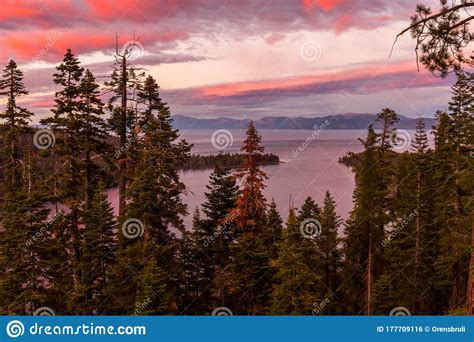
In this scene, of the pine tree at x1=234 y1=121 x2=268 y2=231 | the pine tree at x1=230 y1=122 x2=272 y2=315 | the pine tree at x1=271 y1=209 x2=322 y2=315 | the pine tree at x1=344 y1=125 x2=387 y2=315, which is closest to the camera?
the pine tree at x1=271 y1=209 x2=322 y2=315

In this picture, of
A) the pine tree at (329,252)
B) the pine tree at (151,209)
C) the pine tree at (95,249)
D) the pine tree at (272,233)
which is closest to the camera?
the pine tree at (151,209)

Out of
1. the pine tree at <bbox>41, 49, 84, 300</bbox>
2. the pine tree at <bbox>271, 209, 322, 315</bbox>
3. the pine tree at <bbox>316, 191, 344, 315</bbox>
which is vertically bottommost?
the pine tree at <bbox>271, 209, 322, 315</bbox>

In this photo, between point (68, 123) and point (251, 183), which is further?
point (251, 183)

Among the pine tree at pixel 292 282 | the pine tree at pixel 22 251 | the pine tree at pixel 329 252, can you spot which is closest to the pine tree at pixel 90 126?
the pine tree at pixel 22 251

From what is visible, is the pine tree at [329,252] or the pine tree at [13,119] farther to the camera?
the pine tree at [329,252]

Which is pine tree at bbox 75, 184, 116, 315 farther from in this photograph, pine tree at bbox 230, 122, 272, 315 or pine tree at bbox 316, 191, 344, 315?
pine tree at bbox 316, 191, 344, 315

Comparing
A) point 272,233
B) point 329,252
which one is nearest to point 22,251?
point 272,233

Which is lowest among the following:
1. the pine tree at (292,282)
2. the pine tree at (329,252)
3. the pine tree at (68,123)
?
the pine tree at (292,282)

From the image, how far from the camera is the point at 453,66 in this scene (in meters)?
10.7

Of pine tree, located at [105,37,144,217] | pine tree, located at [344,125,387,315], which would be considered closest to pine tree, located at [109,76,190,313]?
pine tree, located at [105,37,144,217]

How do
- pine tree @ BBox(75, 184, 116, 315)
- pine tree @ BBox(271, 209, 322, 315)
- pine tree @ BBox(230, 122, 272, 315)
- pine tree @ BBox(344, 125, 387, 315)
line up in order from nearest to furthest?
pine tree @ BBox(271, 209, 322, 315)
pine tree @ BBox(75, 184, 116, 315)
pine tree @ BBox(230, 122, 272, 315)
pine tree @ BBox(344, 125, 387, 315)

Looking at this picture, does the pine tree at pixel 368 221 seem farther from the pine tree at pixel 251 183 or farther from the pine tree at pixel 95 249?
the pine tree at pixel 95 249

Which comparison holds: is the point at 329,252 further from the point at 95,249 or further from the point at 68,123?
the point at 68,123
